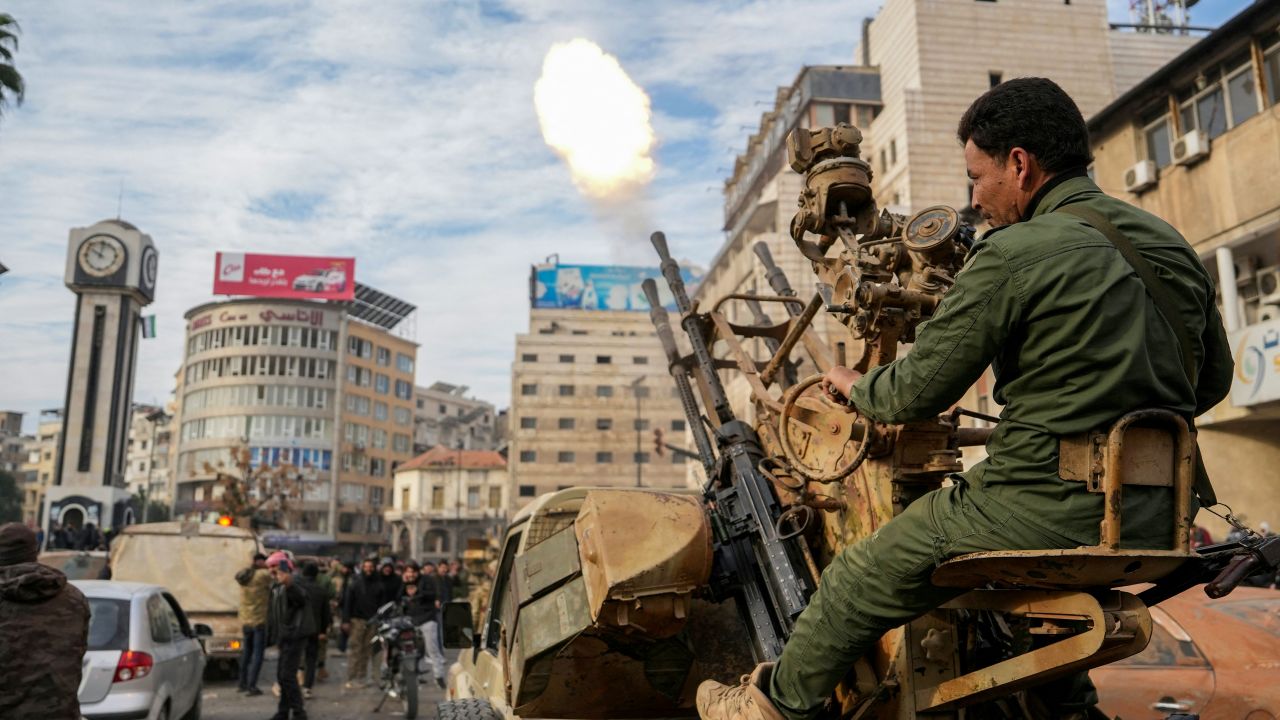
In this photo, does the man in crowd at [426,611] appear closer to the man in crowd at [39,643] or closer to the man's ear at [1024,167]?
the man in crowd at [39,643]

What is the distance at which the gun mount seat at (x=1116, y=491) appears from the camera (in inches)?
91.2

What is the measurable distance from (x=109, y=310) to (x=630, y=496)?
76430 mm

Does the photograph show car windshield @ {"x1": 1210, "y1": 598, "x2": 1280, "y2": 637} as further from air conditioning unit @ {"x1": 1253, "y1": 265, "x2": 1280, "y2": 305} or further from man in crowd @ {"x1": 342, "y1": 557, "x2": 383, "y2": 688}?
air conditioning unit @ {"x1": 1253, "y1": 265, "x2": 1280, "y2": 305}

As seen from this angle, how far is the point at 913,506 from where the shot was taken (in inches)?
106

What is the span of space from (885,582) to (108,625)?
7705 mm

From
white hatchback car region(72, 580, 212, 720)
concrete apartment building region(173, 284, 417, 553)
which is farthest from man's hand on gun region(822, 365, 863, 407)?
concrete apartment building region(173, 284, 417, 553)

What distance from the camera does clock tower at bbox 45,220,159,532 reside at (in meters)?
67.2

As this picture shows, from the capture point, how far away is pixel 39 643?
4926 mm

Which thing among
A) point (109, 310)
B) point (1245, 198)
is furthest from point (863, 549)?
point (109, 310)

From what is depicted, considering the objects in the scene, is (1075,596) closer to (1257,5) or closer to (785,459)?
(785,459)

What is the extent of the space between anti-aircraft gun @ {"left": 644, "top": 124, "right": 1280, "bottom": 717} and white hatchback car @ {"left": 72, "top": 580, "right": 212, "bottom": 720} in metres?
5.60

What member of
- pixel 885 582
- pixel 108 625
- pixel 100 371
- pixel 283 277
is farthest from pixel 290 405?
pixel 885 582

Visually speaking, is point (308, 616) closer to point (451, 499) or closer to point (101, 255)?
point (101, 255)

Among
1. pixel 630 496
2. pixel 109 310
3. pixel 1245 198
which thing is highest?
pixel 109 310
